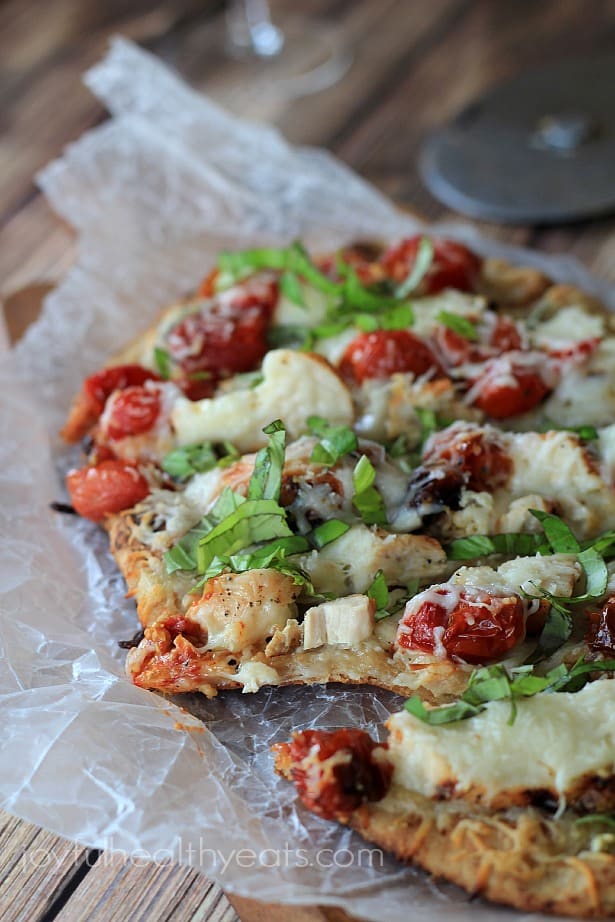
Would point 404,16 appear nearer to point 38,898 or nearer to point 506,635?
point 506,635

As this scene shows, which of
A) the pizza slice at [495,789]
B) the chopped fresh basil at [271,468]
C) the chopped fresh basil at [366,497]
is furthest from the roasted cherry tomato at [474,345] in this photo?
the pizza slice at [495,789]

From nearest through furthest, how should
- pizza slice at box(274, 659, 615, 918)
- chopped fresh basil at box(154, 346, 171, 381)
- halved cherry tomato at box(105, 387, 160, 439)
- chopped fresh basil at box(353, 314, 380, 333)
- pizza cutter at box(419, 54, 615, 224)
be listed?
1. pizza slice at box(274, 659, 615, 918)
2. halved cherry tomato at box(105, 387, 160, 439)
3. chopped fresh basil at box(353, 314, 380, 333)
4. chopped fresh basil at box(154, 346, 171, 381)
5. pizza cutter at box(419, 54, 615, 224)

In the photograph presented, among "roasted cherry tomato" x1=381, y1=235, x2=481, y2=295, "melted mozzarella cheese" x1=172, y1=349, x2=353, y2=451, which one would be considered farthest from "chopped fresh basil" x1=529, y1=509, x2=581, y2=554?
"roasted cherry tomato" x1=381, y1=235, x2=481, y2=295

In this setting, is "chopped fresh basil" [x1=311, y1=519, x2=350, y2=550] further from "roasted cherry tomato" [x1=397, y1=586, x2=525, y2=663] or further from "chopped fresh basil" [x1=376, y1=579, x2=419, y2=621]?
"roasted cherry tomato" [x1=397, y1=586, x2=525, y2=663]

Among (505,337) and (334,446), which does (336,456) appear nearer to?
(334,446)

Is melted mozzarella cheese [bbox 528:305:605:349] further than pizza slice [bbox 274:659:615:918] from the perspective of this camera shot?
Yes

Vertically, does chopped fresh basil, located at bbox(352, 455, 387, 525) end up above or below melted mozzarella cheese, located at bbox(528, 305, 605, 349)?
above
